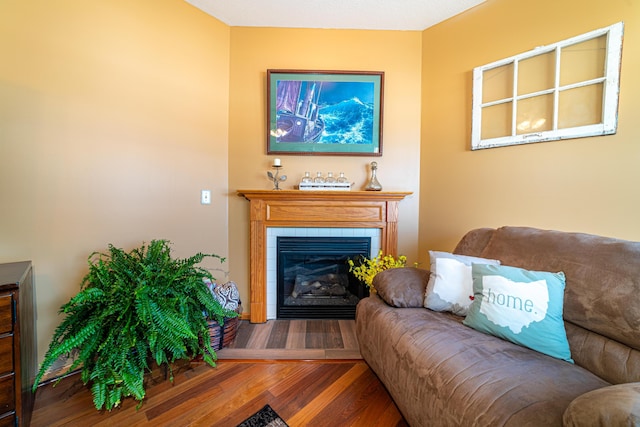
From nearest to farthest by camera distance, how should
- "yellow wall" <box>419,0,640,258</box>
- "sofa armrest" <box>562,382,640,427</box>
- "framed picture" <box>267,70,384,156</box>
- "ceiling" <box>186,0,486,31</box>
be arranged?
1. "sofa armrest" <box>562,382,640,427</box>
2. "yellow wall" <box>419,0,640,258</box>
3. "ceiling" <box>186,0,486,31</box>
4. "framed picture" <box>267,70,384,156</box>

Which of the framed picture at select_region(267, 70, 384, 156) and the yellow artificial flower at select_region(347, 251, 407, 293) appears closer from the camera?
the yellow artificial flower at select_region(347, 251, 407, 293)

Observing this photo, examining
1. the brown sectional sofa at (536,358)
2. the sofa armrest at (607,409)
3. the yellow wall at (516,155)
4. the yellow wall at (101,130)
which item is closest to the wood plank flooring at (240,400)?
the brown sectional sofa at (536,358)

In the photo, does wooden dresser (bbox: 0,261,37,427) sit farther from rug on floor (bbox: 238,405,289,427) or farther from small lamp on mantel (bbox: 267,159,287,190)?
small lamp on mantel (bbox: 267,159,287,190)

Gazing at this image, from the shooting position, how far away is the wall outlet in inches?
81.5

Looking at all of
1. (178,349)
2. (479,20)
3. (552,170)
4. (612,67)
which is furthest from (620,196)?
(178,349)

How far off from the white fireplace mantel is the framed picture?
46cm

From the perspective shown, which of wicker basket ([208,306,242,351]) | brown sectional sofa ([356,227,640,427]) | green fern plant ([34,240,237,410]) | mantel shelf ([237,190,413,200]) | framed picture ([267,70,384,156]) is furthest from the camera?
framed picture ([267,70,384,156])

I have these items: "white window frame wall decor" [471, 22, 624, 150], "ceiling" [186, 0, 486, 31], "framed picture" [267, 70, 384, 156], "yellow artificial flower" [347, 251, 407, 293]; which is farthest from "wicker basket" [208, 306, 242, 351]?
"ceiling" [186, 0, 486, 31]

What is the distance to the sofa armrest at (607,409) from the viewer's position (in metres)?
0.51

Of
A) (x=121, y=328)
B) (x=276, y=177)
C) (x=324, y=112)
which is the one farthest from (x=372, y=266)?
(x=121, y=328)

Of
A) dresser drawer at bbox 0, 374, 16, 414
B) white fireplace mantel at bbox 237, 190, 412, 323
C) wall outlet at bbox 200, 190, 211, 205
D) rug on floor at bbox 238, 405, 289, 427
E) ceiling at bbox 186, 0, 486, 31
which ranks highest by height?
ceiling at bbox 186, 0, 486, 31

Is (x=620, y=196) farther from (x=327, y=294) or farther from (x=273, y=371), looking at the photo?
(x=273, y=371)

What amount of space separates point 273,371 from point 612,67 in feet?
8.76

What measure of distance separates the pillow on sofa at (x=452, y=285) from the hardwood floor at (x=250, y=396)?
615 millimetres
